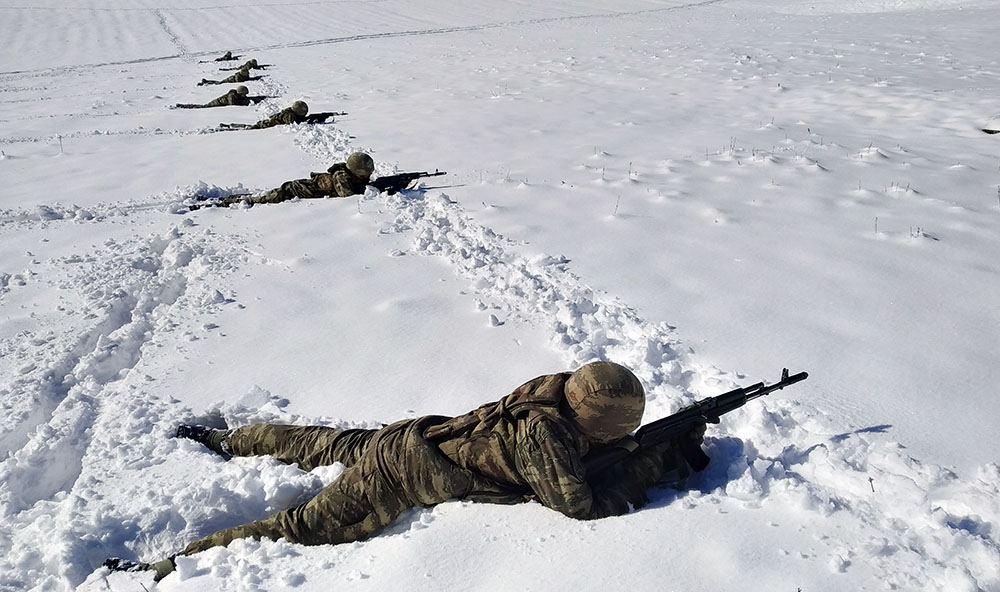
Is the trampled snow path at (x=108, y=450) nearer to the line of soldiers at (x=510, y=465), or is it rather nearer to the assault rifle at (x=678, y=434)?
the line of soldiers at (x=510, y=465)

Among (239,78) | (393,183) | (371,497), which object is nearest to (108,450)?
(371,497)

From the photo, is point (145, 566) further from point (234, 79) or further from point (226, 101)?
point (234, 79)

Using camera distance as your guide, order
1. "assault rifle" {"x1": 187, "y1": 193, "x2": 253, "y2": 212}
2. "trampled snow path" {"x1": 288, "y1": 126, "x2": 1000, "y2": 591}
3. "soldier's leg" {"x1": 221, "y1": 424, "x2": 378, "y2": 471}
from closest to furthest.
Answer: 1. "trampled snow path" {"x1": 288, "y1": 126, "x2": 1000, "y2": 591}
2. "soldier's leg" {"x1": 221, "y1": 424, "x2": 378, "y2": 471}
3. "assault rifle" {"x1": 187, "y1": 193, "x2": 253, "y2": 212}

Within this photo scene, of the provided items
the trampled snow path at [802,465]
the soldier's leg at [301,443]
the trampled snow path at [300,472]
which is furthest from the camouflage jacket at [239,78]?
the soldier's leg at [301,443]

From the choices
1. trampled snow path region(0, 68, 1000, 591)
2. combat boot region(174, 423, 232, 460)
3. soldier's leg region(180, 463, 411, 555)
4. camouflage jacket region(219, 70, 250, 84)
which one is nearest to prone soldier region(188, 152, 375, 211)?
trampled snow path region(0, 68, 1000, 591)

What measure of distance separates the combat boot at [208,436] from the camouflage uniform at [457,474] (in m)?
0.94

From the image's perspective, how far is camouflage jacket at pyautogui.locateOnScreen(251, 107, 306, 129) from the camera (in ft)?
47.5

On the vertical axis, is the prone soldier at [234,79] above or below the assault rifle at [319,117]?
below

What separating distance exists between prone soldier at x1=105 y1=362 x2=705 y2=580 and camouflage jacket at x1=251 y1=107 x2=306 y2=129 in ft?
39.1

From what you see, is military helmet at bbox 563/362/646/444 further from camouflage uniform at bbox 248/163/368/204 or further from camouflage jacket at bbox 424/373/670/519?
camouflage uniform at bbox 248/163/368/204

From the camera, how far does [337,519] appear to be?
371cm

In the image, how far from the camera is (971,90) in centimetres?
1376

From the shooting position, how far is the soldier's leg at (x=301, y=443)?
4242 mm

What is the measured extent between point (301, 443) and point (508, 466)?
4.90 ft
